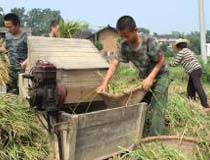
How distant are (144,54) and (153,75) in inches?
11.8

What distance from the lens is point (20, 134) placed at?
14.7ft

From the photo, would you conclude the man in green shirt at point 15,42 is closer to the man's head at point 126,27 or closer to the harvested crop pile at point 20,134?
the man's head at point 126,27

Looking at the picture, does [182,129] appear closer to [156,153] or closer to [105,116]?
[156,153]

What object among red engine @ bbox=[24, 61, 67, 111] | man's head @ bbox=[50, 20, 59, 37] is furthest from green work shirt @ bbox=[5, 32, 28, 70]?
red engine @ bbox=[24, 61, 67, 111]

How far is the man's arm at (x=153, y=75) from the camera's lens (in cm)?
547

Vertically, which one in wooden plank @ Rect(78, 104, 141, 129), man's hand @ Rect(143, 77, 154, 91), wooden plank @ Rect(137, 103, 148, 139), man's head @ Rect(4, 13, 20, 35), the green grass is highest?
man's head @ Rect(4, 13, 20, 35)

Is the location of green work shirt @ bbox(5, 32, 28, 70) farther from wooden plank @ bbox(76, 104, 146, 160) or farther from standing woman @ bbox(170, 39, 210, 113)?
standing woman @ bbox(170, 39, 210, 113)

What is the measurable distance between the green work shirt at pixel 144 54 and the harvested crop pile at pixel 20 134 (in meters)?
1.56

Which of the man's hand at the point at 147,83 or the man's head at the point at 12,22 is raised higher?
the man's head at the point at 12,22

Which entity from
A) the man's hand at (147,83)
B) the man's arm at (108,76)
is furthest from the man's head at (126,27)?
the man's hand at (147,83)

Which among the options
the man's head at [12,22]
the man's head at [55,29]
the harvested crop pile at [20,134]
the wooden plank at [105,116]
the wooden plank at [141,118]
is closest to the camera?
the harvested crop pile at [20,134]

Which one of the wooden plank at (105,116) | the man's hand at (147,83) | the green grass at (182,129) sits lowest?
the green grass at (182,129)

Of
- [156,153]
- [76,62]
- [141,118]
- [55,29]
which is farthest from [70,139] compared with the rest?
[55,29]

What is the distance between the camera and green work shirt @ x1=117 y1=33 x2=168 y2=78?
576 centimetres
